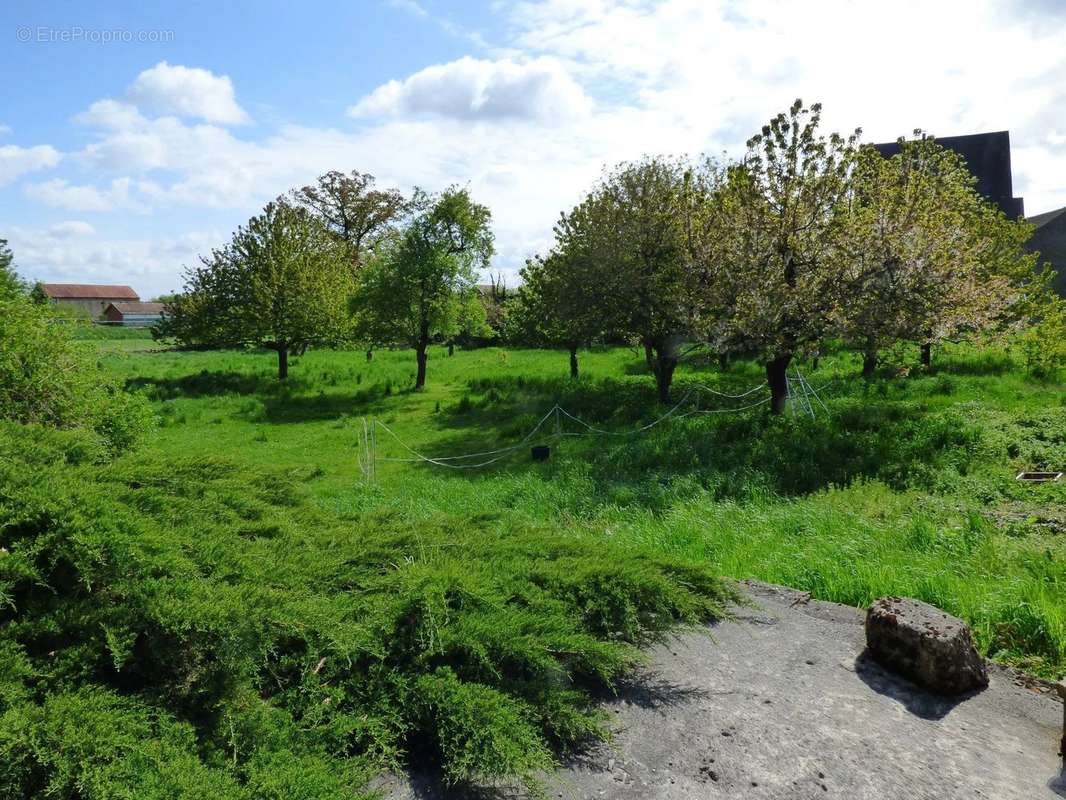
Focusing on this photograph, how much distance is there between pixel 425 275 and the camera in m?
25.7

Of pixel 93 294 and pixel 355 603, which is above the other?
pixel 93 294

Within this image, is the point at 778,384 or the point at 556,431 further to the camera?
the point at 556,431

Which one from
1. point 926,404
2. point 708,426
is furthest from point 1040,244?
point 708,426

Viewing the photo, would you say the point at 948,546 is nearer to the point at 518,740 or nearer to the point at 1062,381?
the point at 518,740

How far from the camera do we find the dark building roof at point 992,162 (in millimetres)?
36969

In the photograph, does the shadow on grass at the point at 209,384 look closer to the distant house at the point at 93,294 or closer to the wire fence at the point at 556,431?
the wire fence at the point at 556,431

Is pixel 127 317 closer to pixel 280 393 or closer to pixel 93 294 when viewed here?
pixel 93 294

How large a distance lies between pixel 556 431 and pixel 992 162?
34.9m

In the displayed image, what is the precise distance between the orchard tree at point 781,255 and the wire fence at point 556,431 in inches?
40.7

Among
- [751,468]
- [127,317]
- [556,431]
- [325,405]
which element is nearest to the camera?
[751,468]

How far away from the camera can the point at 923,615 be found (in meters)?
4.48

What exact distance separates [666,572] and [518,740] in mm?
1908

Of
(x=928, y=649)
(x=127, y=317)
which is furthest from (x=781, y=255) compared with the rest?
(x=127, y=317)

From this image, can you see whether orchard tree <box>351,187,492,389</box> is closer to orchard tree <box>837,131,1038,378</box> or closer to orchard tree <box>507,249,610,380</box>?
orchard tree <box>507,249,610,380</box>
